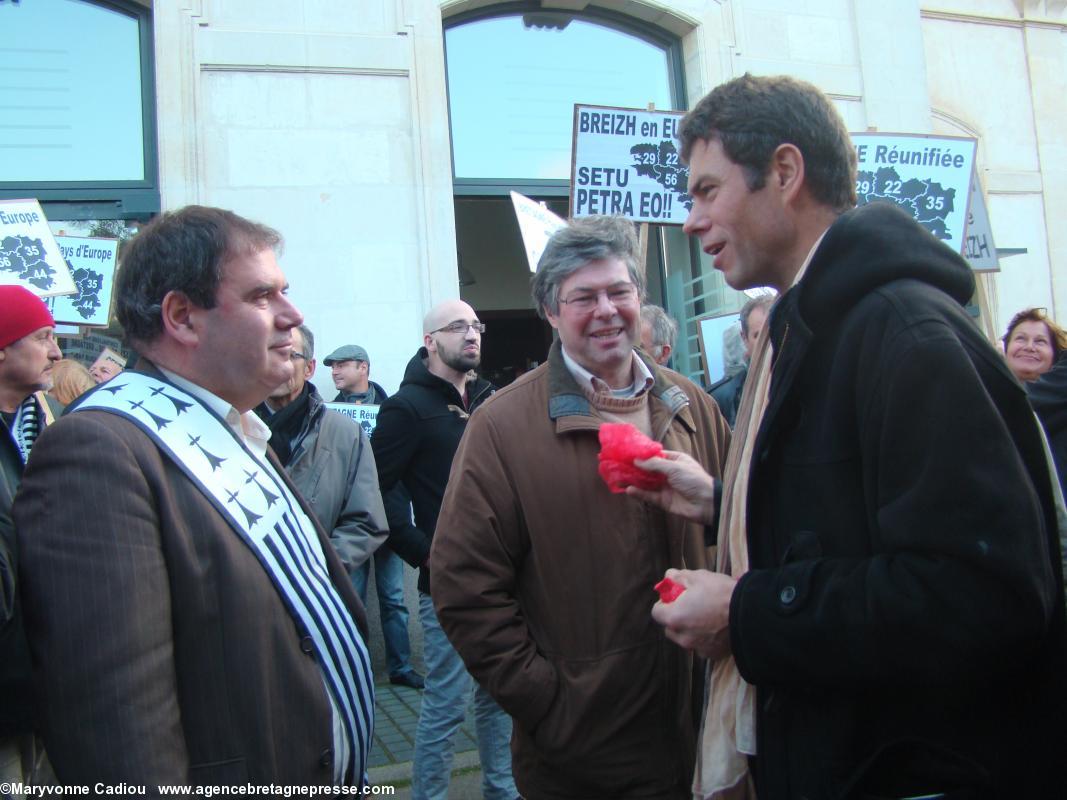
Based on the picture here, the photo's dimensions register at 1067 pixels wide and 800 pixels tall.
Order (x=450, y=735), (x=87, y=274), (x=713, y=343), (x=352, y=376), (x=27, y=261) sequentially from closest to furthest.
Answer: (x=450, y=735) < (x=27, y=261) < (x=87, y=274) < (x=352, y=376) < (x=713, y=343)

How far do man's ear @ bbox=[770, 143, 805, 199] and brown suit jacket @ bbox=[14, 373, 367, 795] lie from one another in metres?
1.24

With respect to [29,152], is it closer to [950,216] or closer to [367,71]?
[367,71]

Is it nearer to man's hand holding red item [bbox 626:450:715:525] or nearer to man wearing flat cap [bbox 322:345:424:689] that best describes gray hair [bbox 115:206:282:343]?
man's hand holding red item [bbox 626:450:715:525]

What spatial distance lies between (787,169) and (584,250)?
917mm

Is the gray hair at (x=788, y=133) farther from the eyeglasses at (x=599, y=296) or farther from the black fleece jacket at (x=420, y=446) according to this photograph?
the black fleece jacket at (x=420, y=446)

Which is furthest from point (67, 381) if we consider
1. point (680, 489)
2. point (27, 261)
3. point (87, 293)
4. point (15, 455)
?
point (680, 489)

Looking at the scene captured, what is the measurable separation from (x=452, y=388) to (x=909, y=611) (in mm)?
3056

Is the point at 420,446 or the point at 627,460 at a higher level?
the point at 420,446

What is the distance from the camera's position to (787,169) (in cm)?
157

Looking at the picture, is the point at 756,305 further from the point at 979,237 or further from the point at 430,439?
the point at 979,237

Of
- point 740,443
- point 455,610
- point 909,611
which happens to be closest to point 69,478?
point 455,610

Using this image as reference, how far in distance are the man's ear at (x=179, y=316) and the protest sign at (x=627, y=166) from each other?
11.5ft

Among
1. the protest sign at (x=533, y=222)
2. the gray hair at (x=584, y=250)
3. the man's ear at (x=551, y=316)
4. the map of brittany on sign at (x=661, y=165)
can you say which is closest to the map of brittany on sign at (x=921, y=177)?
the map of brittany on sign at (x=661, y=165)

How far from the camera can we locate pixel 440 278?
6.83 metres
